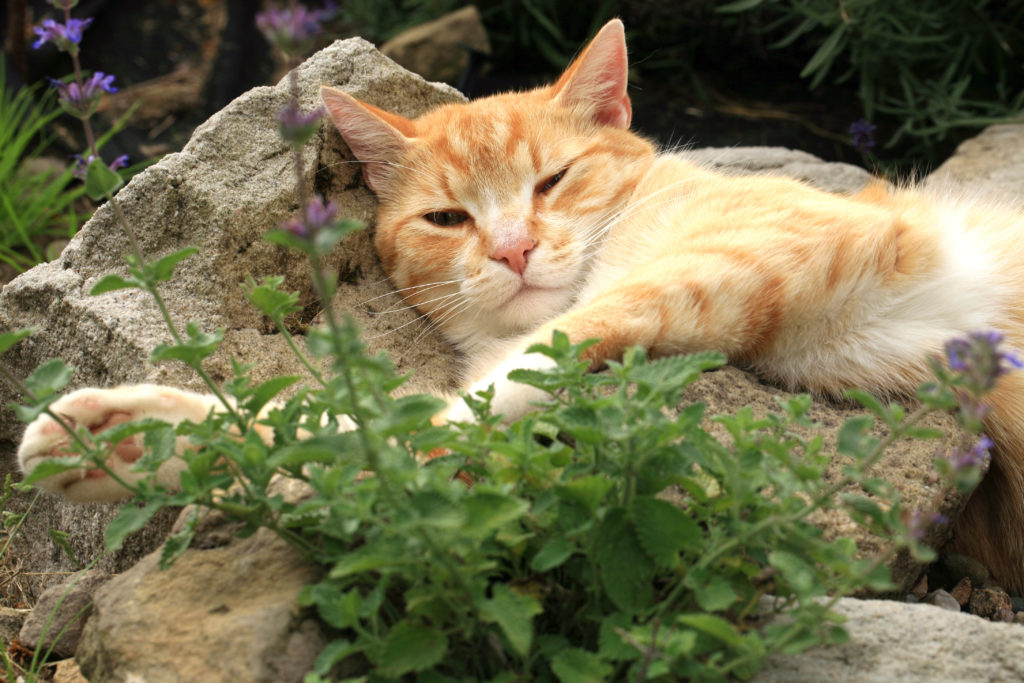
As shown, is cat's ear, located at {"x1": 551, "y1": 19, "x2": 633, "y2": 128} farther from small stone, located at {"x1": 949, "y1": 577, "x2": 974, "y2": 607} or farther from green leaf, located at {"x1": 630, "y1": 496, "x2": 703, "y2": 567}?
green leaf, located at {"x1": 630, "y1": 496, "x2": 703, "y2": 567}

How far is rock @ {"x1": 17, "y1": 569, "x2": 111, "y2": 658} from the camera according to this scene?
5.90ft

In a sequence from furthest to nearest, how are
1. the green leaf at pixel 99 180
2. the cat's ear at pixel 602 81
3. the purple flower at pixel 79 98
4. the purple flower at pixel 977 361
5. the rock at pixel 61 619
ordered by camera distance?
1. the cat's ear at pixel 602 81
2. the rock at pixel 61 619
3. the purple flower at pixel 79 98
4. the green leaf at pixel 99 180
5. the purple flower at pixel 977 361

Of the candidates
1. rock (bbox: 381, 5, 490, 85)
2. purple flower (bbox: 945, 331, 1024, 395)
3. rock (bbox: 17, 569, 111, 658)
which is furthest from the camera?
rock (bbox: 381, 5, 490, 85)

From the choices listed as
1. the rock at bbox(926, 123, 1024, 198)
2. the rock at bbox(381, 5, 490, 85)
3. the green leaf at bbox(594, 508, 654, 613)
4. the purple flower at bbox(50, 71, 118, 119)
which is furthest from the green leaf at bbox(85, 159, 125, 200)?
the rock at bbox(381, 5, 490, 85)

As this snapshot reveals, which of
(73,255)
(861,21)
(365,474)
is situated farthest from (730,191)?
(861,21)

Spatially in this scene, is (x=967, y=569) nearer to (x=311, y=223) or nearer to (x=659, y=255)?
(x=659, y=255)

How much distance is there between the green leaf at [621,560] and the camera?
122 centimetres

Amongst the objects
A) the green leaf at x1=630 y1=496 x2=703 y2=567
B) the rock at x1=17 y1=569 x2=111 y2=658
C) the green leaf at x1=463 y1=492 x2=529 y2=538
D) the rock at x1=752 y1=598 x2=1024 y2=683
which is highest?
the green leaf at x1=463 y1=492 x2=529 y2=538

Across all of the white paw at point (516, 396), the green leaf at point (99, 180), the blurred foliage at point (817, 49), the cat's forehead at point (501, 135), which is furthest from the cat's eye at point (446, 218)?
the blurred foliage at point (817, 49)

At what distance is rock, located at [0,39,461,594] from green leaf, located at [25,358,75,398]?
0.66 m

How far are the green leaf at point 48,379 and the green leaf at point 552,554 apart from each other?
0.72 meters

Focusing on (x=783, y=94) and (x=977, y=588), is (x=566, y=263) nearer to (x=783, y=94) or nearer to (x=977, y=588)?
(x=977, y=588)

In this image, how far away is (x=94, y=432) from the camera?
5.40 feet

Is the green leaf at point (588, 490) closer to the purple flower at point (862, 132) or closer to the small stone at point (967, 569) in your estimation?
the small stone at point (967, 569)
